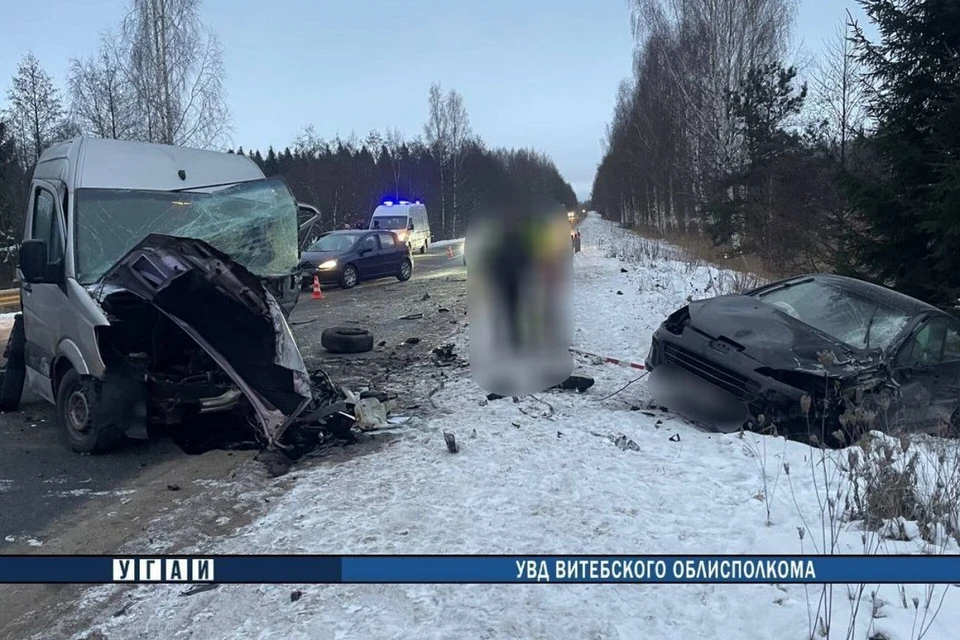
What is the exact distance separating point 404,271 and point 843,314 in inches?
586

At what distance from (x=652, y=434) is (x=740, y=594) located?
2531 mm

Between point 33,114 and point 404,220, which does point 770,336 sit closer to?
point 404,220

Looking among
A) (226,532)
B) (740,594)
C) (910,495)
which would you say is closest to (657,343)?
(910,495)

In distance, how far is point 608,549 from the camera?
3455 millimetres

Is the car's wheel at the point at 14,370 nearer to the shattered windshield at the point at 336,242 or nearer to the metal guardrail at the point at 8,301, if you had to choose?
the shattered windshield at the point at 336,242

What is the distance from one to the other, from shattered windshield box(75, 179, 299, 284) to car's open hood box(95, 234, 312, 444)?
1.49 ft

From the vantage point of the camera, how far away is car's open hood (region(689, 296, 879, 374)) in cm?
524

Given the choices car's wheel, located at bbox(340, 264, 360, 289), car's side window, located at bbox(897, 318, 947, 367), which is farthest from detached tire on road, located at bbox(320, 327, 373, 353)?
car's wheel, located at bbox(340, 264, 360, 289)

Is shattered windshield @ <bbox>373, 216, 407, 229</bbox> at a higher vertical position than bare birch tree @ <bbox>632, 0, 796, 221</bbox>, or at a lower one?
lower

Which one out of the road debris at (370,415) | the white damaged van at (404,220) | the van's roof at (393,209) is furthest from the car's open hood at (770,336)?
the van's roof at (393,209)

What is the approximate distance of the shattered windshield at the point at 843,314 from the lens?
5.62 metres

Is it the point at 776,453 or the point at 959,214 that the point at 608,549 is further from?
the point at 959,214

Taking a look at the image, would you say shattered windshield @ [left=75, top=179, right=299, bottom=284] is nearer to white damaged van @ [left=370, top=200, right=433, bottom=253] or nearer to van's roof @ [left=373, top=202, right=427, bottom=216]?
white damaged van @ [left=370, top=200, right=433, bottom=253]

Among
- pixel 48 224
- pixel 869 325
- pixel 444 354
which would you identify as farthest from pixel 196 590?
pixel 869 325
